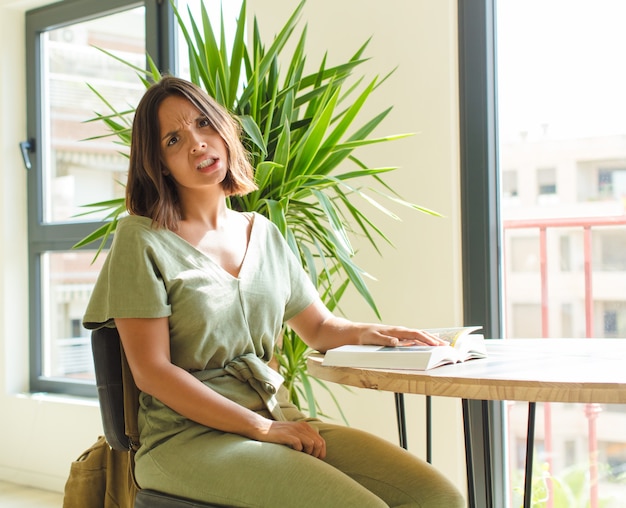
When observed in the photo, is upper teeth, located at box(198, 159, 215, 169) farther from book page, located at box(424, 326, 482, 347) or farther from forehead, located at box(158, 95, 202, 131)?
book page, located at box(424, 326, 482, 347)

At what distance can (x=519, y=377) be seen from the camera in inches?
46.8

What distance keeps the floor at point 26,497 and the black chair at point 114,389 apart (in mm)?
1960

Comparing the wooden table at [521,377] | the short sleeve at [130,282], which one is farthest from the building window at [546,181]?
the short sleeve at [130,282]

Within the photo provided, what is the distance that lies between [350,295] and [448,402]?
1.60 feet

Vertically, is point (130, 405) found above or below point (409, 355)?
below

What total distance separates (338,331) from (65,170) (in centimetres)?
250

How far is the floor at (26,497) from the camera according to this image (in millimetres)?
3260

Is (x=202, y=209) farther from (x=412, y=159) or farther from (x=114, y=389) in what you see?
(x=412, y=159)

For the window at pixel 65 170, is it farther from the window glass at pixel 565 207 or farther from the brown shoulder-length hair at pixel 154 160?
the brown shoulder-length hair at pixel 154 160

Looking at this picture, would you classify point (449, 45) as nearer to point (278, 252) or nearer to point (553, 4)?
point (553, 4)

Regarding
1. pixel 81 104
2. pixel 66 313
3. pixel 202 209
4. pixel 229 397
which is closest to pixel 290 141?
pixel 202 209

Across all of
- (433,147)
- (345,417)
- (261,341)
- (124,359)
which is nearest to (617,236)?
(433,147)

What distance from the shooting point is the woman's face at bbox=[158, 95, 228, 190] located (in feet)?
5.25

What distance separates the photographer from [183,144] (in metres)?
1.60
